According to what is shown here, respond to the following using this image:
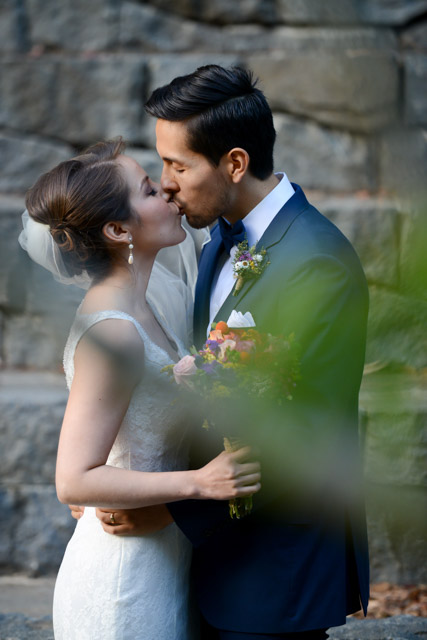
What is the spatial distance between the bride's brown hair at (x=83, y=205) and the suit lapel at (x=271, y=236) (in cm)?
35

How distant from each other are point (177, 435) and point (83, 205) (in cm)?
65

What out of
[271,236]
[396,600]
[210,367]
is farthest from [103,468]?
[396,600]

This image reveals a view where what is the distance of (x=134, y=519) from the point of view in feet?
6.03

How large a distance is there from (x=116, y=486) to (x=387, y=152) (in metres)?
1.30

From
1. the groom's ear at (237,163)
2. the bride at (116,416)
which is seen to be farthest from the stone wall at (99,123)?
the bride at (116,416)

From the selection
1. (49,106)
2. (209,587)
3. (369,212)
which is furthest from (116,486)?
(49,106)

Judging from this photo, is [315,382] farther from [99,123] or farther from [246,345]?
[99,123]

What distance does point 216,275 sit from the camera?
2330 mm

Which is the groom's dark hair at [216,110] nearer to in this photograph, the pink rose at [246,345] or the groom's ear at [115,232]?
the groom's ear at [115,232]

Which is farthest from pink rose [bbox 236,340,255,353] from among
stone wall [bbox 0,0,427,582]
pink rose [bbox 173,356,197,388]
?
stone wall [bbox 0,0,427,582]

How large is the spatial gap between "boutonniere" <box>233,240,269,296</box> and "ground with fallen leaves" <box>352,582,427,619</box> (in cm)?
223

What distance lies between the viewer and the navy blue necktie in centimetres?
216

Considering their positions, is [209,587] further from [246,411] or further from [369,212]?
[369,212]

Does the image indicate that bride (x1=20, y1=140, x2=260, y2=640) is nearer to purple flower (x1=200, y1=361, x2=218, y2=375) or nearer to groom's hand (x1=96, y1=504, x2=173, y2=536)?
groom's hand (x1=96, y1=504, x2=173, y2=536)
